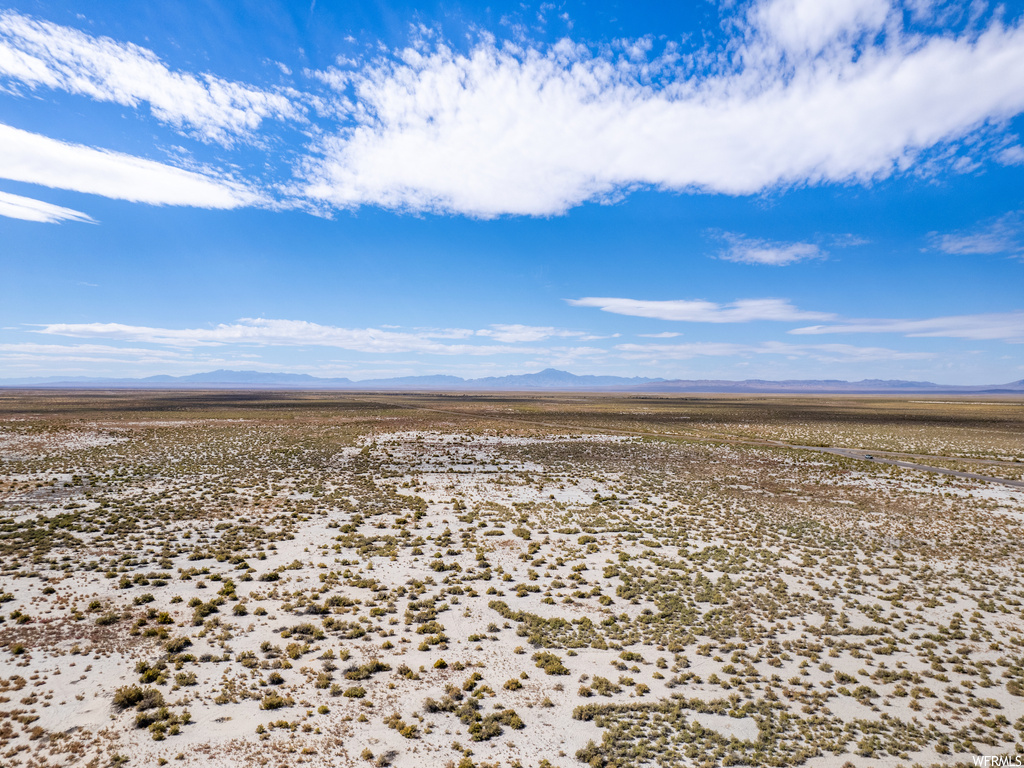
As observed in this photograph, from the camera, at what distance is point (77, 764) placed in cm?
829

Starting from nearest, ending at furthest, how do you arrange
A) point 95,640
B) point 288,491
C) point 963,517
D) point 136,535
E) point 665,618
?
point 95,640, point 665,618, point 136,535, point 963,517, point 288,491

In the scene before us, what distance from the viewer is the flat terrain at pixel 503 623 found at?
9.28 meters

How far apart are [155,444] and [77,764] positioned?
47.9 meters

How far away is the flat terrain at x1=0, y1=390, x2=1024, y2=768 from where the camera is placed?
928cm

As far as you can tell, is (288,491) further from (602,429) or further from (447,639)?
(602,429)

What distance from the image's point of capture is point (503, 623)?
13.9 metres

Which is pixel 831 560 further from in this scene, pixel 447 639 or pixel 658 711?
pixel 447 639

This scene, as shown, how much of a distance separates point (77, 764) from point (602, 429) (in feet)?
211

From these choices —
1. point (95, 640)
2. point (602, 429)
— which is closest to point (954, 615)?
point (95, 640)

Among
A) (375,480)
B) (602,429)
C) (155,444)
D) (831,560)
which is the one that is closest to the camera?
(831,560)

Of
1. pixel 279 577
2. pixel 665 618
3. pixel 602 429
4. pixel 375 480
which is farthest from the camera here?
pixel 602 429

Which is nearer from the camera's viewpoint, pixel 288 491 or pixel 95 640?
pixel 95 640

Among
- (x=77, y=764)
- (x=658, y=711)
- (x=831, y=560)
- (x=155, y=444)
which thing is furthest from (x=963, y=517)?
(x=155, y=444)

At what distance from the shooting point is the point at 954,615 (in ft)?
46.5
